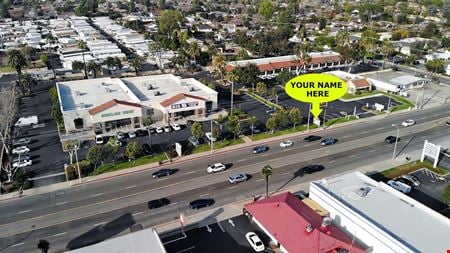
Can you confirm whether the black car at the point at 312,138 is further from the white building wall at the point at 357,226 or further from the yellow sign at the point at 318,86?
the white building wall at the point at 357,226

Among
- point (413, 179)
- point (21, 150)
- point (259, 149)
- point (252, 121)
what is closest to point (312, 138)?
point (259, 149)

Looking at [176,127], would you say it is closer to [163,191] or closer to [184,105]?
[184,105]

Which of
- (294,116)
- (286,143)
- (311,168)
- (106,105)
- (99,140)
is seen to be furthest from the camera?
(106,105)

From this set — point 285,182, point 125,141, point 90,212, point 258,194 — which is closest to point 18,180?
point 90,212

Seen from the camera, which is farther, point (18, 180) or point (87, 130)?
point (87, 130)

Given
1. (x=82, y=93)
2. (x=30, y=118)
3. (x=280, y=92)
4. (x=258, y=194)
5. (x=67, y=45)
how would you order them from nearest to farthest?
(x=258, y=194) → (x=30, y=118) → (x=82, y=93) → (x=280, y=92) → (x=67, y=45)

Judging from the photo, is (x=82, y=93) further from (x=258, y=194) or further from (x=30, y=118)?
(x=258, y=194)
